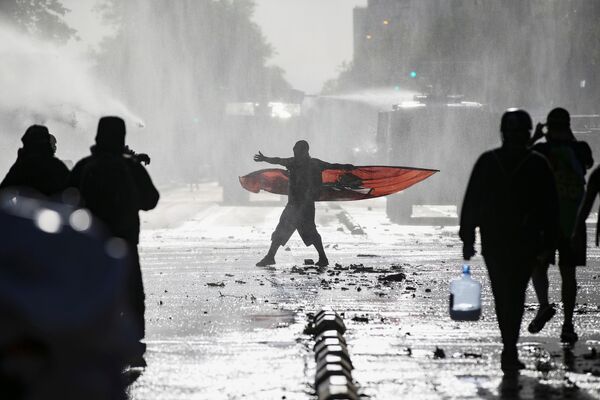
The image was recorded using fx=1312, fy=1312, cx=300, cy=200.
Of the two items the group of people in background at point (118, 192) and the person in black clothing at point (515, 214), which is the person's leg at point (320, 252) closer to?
the group of people in background at point (118, 192)

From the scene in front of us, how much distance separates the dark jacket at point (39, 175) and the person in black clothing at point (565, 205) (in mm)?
4014

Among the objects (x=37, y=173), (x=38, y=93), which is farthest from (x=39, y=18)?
(x=37, y=173)

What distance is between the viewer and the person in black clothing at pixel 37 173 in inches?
436

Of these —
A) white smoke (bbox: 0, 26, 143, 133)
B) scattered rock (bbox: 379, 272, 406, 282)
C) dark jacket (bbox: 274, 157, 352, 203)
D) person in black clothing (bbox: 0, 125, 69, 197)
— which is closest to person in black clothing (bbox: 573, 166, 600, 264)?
person in black clothing (bbox: 0, 125, 69, 197)

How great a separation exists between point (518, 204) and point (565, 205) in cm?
138

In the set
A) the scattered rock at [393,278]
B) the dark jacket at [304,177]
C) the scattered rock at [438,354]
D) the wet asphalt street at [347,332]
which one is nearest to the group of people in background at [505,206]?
the wet asphalt street at [347,332]

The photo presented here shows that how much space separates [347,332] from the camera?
11.2m

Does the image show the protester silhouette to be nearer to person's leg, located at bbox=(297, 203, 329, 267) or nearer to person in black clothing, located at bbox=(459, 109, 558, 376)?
person in black clothing, located at bbox=(459, 109, 558, 376)

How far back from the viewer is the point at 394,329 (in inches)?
451

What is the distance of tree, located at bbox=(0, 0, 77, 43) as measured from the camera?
60.6 metres

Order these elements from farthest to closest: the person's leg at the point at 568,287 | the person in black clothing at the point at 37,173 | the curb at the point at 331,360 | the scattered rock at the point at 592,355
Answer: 1. the person in black clothing at the point at 37,173
2. the person's leg at the point at 568,287
3. the scattered rock at the point at 592,355
4. the curb at the point at 331,360

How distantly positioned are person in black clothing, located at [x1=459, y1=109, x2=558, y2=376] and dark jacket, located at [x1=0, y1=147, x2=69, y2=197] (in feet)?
12.0

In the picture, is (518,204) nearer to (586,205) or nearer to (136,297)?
(586,205)

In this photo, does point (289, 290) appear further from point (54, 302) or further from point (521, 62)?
point (521, 62)
